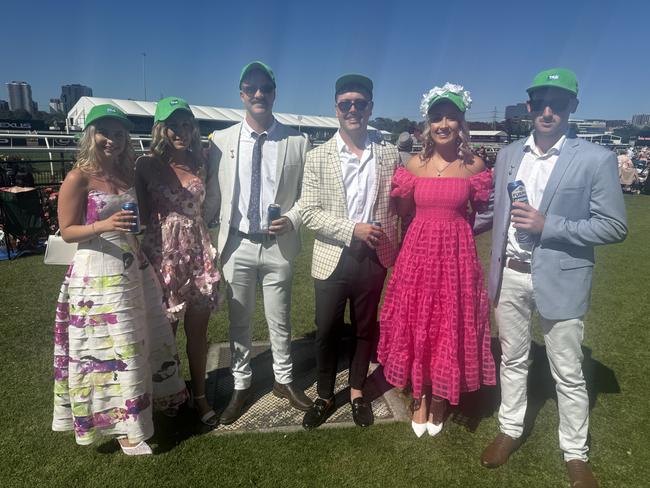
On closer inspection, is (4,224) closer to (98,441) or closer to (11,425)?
(11,425)

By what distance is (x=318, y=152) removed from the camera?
3164 millimetres

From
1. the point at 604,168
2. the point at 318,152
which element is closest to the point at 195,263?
the point at 318,152

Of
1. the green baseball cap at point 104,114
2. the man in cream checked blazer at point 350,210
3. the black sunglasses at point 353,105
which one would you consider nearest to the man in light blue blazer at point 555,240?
the man in cream checked blazer at point 350,210

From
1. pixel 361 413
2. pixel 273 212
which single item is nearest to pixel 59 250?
pixel 273 212

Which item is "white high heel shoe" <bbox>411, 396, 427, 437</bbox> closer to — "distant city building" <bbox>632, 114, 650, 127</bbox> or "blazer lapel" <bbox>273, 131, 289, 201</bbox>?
"blazer lapel" <bbox>273, 131, 289, 201</bbox>

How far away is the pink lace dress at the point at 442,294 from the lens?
9.62 feet

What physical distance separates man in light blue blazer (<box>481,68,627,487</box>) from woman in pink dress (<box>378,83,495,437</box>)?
0.53 ft

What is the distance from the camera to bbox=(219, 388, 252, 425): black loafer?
10.9 ft

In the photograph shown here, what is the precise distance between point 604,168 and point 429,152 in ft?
3.46

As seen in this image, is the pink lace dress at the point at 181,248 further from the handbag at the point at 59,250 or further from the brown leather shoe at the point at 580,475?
the brown leather shoe at the point at 580,475

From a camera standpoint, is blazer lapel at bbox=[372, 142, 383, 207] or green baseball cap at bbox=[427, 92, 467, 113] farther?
blazer lapel at bbox=[372, 142, 383, 207]

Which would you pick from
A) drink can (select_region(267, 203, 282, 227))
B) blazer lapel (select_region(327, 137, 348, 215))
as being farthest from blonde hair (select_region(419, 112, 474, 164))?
drink can (select_region(267, 203, 282, 227))

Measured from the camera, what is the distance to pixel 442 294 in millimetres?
2961

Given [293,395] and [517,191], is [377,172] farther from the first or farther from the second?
[293,395]
